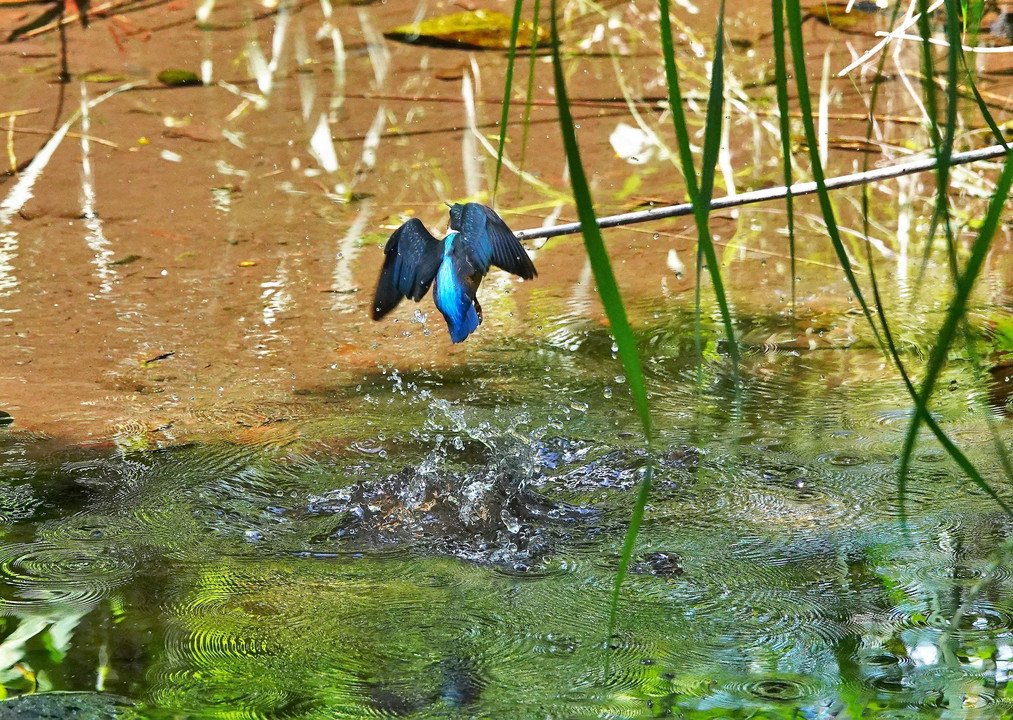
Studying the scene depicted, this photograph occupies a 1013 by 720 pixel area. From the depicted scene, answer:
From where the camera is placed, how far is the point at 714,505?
2412 millimetres

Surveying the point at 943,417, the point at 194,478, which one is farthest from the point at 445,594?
the point at 943,417

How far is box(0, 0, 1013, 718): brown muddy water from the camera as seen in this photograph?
1.80 meters

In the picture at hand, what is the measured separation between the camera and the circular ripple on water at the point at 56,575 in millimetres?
2020

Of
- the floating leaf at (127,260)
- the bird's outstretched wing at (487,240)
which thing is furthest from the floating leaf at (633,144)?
the bird's outstretched wing at (487,240)

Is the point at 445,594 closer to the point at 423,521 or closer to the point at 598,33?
the point at 423,521

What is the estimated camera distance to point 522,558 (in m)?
2.25

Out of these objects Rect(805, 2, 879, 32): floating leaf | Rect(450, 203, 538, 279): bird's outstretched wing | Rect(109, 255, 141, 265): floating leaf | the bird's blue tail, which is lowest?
Rect(109, 255, 141, 265): floating leaf

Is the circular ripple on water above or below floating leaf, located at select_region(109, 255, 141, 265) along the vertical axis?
below

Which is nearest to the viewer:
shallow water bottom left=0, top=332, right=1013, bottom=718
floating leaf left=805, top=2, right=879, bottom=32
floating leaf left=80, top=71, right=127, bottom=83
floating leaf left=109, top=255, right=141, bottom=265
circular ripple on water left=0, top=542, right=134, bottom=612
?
shallow water bottom left=0, top=332, right=1013, bottom=718

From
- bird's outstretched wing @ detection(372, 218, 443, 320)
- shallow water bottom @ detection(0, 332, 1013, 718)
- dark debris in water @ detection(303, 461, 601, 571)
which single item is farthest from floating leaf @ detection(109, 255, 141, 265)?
bird's outstretched wing @ detection(372, 218, 443, 320)

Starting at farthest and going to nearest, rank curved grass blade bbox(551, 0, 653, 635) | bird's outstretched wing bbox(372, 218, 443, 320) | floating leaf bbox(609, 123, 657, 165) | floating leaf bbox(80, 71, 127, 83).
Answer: floating leaf bbox(80, 71, 127, 83) < floating leaf bbox(609, 123, 657, 165) < bird's outstretched wing bbox(372, 218, 443, 320) < curved grass blade bbox(551, 0, 653, 635)

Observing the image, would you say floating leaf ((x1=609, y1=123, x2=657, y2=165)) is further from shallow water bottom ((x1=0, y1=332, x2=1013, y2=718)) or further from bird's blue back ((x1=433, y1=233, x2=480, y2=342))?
bird's blue back ((x1=433, y1=233, x2=480, y2=342))

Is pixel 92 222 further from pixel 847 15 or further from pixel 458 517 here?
pixel 847 15

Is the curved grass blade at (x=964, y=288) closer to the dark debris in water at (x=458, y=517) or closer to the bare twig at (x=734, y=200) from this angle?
the bare twig at (x=734, y=200)
